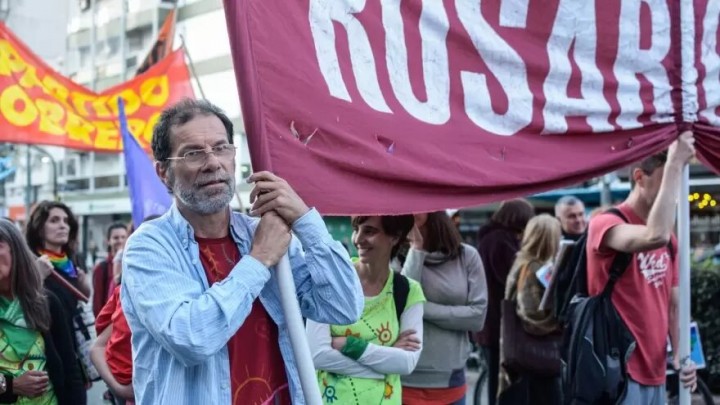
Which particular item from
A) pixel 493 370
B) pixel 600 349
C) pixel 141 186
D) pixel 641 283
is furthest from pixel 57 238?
pixel 641 283

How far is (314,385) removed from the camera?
Result: 2557 millimetres

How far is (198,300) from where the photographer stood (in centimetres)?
236

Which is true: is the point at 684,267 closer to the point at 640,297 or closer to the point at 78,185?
the point at 640,297

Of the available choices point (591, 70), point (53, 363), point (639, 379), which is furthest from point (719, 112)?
point (53, 363)

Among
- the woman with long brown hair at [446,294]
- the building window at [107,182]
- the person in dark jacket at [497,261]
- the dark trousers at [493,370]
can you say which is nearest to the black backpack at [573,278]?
the woman with long brown hair at [446,294]

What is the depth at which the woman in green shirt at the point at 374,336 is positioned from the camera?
3.89 m

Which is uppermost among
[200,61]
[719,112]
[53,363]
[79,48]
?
[79,48]

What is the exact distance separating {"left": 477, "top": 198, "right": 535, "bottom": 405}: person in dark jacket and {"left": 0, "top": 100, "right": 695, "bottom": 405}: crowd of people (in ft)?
0.04

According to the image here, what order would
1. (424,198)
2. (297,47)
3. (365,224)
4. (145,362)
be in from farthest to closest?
(365,224) < (424,198) < (297,47) < (145,362)

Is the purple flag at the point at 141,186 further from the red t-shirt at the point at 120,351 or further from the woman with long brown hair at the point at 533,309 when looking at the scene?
the red t-shirt at the point at 120,351

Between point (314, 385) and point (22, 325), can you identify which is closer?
point (314, 385)

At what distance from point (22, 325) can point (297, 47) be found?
2240 millimetres

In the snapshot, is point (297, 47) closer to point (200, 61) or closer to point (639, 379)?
point (639, 379)

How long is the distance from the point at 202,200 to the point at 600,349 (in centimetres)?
230
